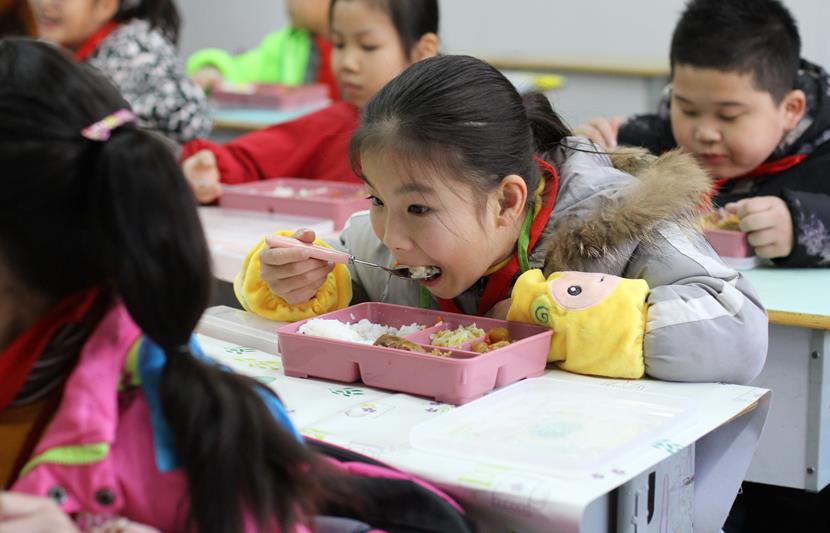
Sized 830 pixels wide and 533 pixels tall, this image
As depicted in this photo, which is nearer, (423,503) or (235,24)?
(423,503)

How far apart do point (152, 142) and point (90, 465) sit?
0.26 metres

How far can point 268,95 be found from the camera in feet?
12.8

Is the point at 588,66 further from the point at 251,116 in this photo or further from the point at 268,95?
the point at 251,116

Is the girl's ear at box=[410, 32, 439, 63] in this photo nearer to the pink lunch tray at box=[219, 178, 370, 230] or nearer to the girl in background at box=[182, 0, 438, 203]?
the girl in background at box=[182, 0, 438, 203]

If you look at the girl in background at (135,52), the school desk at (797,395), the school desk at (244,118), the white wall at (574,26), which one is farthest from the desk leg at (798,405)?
the white wall at (574,26)

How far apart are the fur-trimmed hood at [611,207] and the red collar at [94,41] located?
6.67ft

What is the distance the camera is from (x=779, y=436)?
65.7 inches

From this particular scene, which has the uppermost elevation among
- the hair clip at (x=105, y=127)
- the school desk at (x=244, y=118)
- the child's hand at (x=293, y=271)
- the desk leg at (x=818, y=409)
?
the hair clip at (x=105, y=127)

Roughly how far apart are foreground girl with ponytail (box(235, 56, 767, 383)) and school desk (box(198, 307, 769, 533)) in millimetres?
56

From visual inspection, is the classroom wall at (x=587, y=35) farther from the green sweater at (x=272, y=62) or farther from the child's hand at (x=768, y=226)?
the child's hand at (x=768, y=226)

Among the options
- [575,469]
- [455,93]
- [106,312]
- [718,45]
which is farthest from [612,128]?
[106,312]

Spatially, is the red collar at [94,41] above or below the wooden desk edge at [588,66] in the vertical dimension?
above

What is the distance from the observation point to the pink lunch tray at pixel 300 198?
230 centimetres

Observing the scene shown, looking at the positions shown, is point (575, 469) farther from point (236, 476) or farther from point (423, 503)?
point (236, 476)
